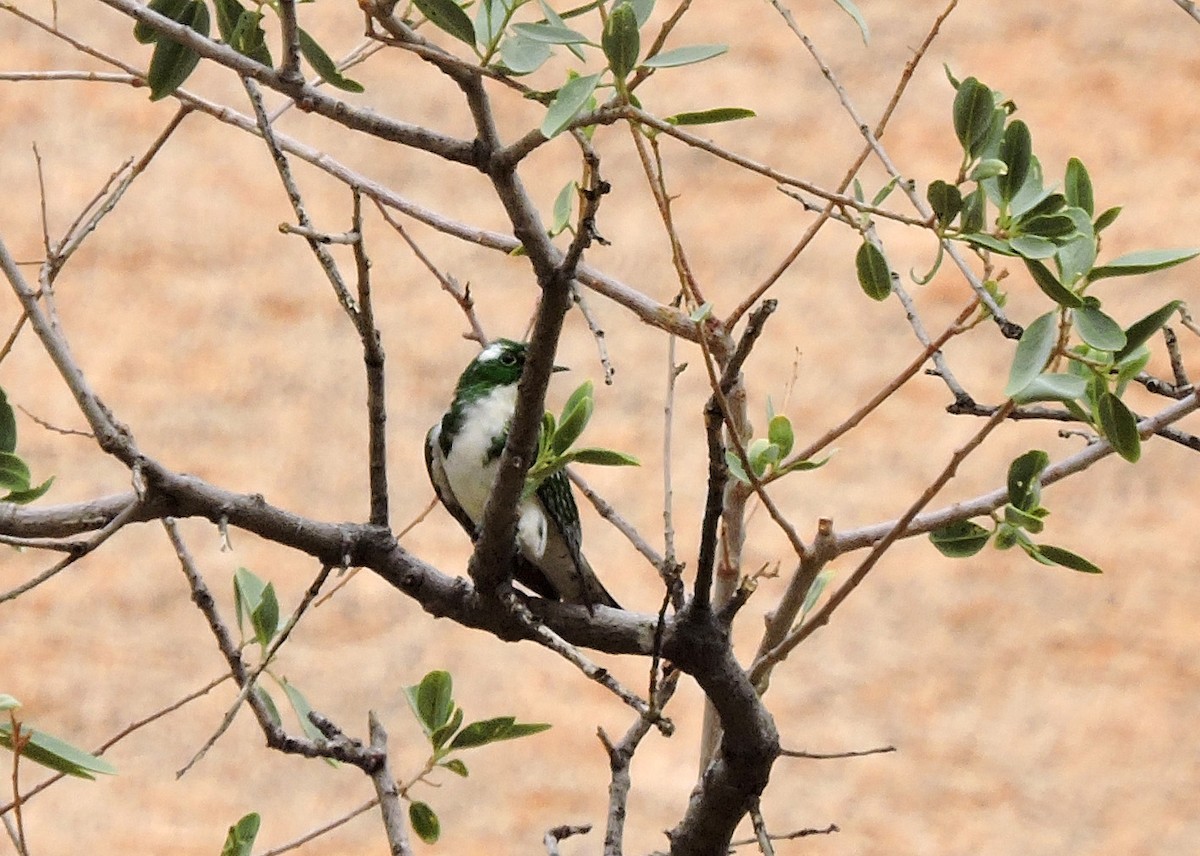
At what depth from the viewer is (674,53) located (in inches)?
27.7

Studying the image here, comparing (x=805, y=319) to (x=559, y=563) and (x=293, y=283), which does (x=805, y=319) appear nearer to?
(x=293, y=283)

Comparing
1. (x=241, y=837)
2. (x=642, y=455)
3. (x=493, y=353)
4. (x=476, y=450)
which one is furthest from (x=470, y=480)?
(x=642, y=455)

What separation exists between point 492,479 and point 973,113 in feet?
1.94

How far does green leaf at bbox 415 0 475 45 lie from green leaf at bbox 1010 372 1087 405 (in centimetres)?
32

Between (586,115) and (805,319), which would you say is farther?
(805,319)

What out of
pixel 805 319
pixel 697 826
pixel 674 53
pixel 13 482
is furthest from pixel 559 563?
pixel 805 319

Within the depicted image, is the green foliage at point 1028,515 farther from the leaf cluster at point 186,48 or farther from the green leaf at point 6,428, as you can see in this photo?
the green leaf at point 6,428

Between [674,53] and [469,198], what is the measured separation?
1716 mm

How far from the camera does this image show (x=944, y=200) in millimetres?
748

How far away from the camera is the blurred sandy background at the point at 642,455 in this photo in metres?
2.16

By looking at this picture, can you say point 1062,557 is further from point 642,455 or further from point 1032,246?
point 642,455

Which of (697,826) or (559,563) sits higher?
(559,563)

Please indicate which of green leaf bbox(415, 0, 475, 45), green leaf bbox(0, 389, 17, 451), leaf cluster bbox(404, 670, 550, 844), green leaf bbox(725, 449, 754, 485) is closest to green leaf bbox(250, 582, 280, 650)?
leaf cluster bbox(404, 670, 550, 844)

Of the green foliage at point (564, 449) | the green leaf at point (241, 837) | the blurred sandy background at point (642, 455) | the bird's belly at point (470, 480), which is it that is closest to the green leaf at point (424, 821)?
the green leaf at point (241, 837)
